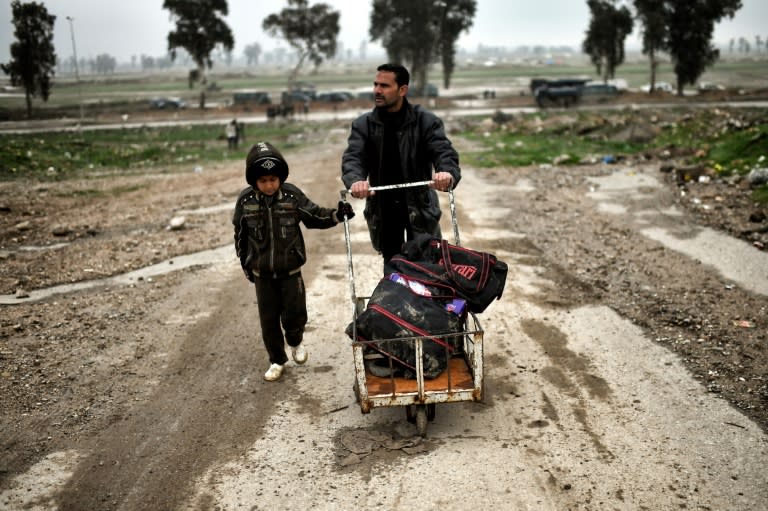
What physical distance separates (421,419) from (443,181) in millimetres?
1665

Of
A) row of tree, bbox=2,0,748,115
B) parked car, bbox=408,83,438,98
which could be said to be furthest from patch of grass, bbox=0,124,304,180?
parked car, bbox=408,83,438,98

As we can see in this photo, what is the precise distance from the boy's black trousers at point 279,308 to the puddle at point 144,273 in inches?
145

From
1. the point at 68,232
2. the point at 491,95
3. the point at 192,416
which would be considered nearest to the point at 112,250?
the point at 68,232

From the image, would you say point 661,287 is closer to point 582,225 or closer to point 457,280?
point 582,225

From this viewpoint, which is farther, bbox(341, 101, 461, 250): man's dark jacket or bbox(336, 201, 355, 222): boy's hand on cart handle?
bbox(341, 101, 461, 250): man's dark jacket

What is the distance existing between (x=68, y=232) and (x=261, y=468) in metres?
8.45

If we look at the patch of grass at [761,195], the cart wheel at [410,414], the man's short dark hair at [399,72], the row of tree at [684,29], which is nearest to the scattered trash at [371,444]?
the cart wheel at [410,414]

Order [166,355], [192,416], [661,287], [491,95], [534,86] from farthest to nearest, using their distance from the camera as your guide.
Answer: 1. [491,95]
2. [534,86]
3. [661,287]
4. [166,355]
5. [192,416]

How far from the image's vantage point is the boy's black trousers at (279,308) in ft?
17.0

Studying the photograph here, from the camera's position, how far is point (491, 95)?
50.8m

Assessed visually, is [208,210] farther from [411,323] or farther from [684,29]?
[684,29]

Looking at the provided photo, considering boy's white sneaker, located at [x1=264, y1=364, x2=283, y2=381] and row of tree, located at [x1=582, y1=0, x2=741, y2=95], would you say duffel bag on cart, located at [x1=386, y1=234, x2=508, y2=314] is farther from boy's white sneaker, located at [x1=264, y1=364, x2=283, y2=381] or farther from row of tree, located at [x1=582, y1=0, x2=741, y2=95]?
row of tree, located at [x1=582, y1=0, x2=741, y2=95]

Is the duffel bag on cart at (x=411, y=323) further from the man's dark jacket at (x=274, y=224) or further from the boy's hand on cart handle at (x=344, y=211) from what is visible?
the man's dark jacket at (x=274, y=224)

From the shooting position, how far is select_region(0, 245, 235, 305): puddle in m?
7.77
